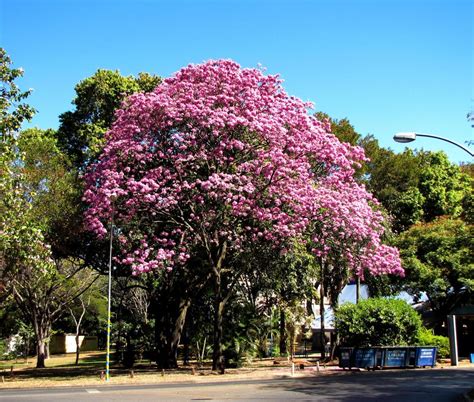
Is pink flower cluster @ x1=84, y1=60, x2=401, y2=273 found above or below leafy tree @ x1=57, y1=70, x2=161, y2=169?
below

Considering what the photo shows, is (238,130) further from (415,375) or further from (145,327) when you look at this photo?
(145,327)

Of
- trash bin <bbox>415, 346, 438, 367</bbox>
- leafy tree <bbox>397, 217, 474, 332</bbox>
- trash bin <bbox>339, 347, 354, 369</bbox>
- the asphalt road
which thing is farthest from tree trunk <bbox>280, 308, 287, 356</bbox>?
the asphalt road

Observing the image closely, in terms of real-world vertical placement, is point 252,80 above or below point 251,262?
above

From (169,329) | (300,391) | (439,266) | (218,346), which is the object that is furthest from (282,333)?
(300,391)

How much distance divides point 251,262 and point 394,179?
78.9 feet

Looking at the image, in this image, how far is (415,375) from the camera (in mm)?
22234

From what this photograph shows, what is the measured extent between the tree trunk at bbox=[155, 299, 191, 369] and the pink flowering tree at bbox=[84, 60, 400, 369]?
5449 millimetres

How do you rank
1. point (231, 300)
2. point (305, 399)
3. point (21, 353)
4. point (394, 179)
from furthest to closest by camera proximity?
point (21, 353)
point (394, 179)
point (231, 300)
point (305, 399)

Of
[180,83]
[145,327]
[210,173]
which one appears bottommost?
[145,327]

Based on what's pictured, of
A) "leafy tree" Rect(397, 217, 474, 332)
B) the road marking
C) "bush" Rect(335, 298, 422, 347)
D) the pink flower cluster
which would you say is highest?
the pink flower cluster

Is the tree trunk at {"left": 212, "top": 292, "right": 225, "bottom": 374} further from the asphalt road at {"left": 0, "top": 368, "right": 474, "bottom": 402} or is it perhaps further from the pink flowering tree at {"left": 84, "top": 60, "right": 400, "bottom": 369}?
the asphalt road at {"left": 0, "top": 368, "right": 474, "bottom": 402}

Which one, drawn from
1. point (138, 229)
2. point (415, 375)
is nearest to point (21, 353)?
point (138, 229)

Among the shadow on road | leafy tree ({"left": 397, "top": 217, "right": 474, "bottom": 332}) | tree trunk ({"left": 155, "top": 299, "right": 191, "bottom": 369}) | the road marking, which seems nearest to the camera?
the shadow on road

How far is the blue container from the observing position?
2514 centimetres
